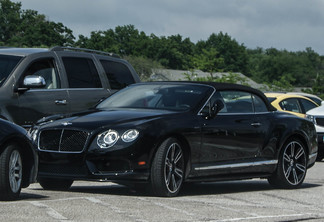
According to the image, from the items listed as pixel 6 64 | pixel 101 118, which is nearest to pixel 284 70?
pixel 6 64

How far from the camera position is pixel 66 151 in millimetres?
9359

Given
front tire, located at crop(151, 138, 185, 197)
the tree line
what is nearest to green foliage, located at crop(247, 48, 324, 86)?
the tree line

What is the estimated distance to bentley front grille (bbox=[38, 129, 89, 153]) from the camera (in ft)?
30.5

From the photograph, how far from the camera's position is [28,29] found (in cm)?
11431

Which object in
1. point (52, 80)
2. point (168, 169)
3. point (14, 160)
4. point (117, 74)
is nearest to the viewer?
point (14, 160)

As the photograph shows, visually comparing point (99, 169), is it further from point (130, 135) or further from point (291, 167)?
point (291, 167)

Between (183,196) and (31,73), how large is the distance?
357cm

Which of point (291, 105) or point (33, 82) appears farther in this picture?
point (291, 105)

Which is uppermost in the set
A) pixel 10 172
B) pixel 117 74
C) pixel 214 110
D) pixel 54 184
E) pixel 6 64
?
pixel 6 64

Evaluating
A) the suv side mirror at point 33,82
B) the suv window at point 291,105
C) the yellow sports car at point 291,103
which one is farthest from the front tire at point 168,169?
the suv window at point 291,105

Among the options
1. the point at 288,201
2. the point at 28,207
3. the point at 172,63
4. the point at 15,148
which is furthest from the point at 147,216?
the point at 172,63

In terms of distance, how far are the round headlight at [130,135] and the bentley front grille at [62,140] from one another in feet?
1.50

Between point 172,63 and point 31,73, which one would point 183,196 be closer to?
point 31,73

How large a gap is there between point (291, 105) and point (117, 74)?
26.0ft
